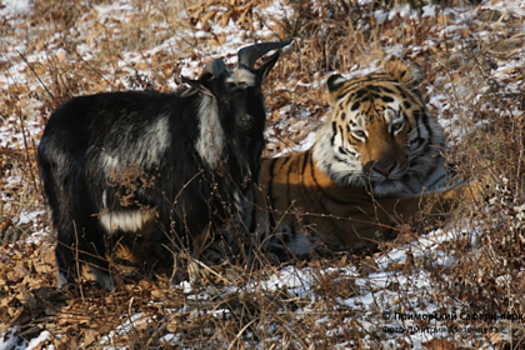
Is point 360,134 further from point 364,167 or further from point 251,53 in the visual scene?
point 251,53

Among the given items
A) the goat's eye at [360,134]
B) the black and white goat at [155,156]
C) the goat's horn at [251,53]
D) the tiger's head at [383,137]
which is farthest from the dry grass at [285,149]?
the goat's horn at [251,53]

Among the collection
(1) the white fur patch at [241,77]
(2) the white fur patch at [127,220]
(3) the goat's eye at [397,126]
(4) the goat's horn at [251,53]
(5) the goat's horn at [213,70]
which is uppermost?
(4) the goat's horn at [251,53]

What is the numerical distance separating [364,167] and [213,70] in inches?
60.9

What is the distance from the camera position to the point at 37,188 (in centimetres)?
658

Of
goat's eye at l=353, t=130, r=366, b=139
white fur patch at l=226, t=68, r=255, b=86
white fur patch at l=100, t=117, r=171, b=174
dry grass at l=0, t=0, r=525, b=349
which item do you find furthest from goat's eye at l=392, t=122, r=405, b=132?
white fur patch at l=100, t=117, r=171, b=174

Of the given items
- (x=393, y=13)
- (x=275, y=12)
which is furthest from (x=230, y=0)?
(x=393, y=13)

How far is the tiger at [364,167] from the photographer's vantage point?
16.4 feet

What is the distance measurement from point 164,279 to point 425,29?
4765mm

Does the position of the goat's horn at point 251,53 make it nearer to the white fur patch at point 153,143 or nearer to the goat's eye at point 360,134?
the white fur patch at point 153,143

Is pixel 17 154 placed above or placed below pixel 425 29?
below

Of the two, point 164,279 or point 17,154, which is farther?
point 17,154

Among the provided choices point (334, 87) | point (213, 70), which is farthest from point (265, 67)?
point (334, 87)

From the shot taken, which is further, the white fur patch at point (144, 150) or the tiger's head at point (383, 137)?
the tiger's head at point (383, 137)

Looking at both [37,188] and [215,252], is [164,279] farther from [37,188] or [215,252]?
[37,188]
